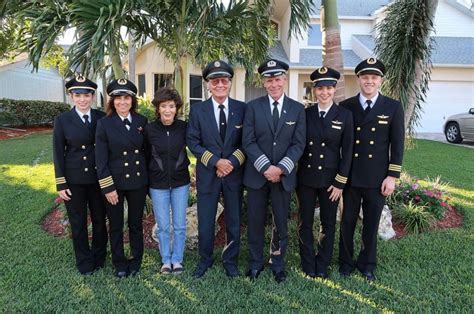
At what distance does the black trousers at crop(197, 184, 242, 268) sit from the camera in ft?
12.0

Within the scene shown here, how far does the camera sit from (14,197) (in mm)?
6520

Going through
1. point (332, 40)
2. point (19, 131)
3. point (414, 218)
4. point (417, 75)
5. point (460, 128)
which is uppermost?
point (332, 40)

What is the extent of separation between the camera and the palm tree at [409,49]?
564 centimetres

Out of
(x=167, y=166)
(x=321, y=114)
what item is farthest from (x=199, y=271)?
(x=321, y=114)

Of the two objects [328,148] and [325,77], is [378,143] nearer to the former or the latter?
[328,148]

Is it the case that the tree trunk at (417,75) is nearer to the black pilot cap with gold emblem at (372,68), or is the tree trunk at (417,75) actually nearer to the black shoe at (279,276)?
the black pilot cap with gold emblem at (372,68)

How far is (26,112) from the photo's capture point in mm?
17938

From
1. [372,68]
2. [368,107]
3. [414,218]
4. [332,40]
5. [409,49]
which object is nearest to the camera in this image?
[372,68]

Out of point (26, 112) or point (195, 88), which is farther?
point (26, 112)

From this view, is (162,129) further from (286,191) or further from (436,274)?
(436,274)

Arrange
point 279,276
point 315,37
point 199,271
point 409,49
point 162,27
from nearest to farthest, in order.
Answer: point 279,276 → point 199,271 → point 162,27 → point 409,49 → point 315,37

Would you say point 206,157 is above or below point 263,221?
above

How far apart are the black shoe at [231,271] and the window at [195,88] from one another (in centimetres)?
1304

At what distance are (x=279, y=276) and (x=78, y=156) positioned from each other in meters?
2.21
